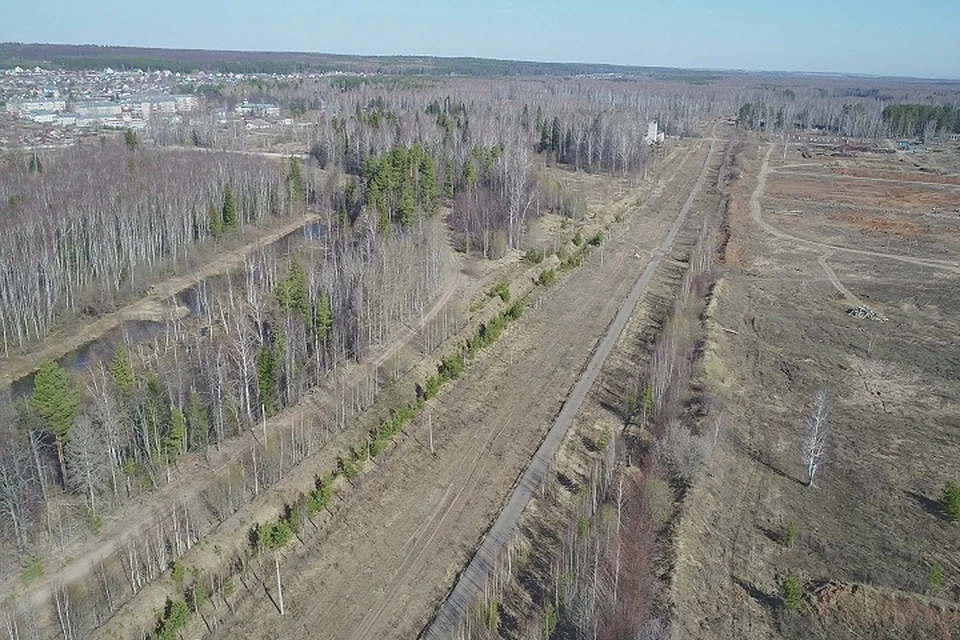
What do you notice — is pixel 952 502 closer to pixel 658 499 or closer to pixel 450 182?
pixel 658 499

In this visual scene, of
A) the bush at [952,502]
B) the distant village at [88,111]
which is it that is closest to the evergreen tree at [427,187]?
the bush at [952,502]

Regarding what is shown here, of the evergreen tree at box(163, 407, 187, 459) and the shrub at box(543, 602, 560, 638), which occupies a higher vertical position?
the evergreen tree at box(163, 407, 187, 459)

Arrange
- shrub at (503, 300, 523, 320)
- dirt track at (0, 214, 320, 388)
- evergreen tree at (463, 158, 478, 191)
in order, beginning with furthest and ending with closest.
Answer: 1. evergreen tree at (463, 158, 478, 191)
2. shrub at (503, 300, 523, 320)
3. dirt track at (0, 214, 320, 388)

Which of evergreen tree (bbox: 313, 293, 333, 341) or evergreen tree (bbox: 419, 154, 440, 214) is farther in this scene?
evergreen tree (bbox: 419, 154, 440, 214)

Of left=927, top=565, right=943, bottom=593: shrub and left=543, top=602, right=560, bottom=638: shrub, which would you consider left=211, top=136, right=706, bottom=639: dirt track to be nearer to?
left=543, top=602, right=560, bottom=638: shrub

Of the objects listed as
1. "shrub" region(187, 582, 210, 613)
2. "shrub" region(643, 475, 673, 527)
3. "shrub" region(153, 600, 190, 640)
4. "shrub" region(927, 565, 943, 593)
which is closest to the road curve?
"shrub" region(927, 565, 943, 593)

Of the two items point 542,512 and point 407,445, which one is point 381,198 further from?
point 542,512

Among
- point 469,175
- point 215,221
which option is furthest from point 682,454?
point 469,175
